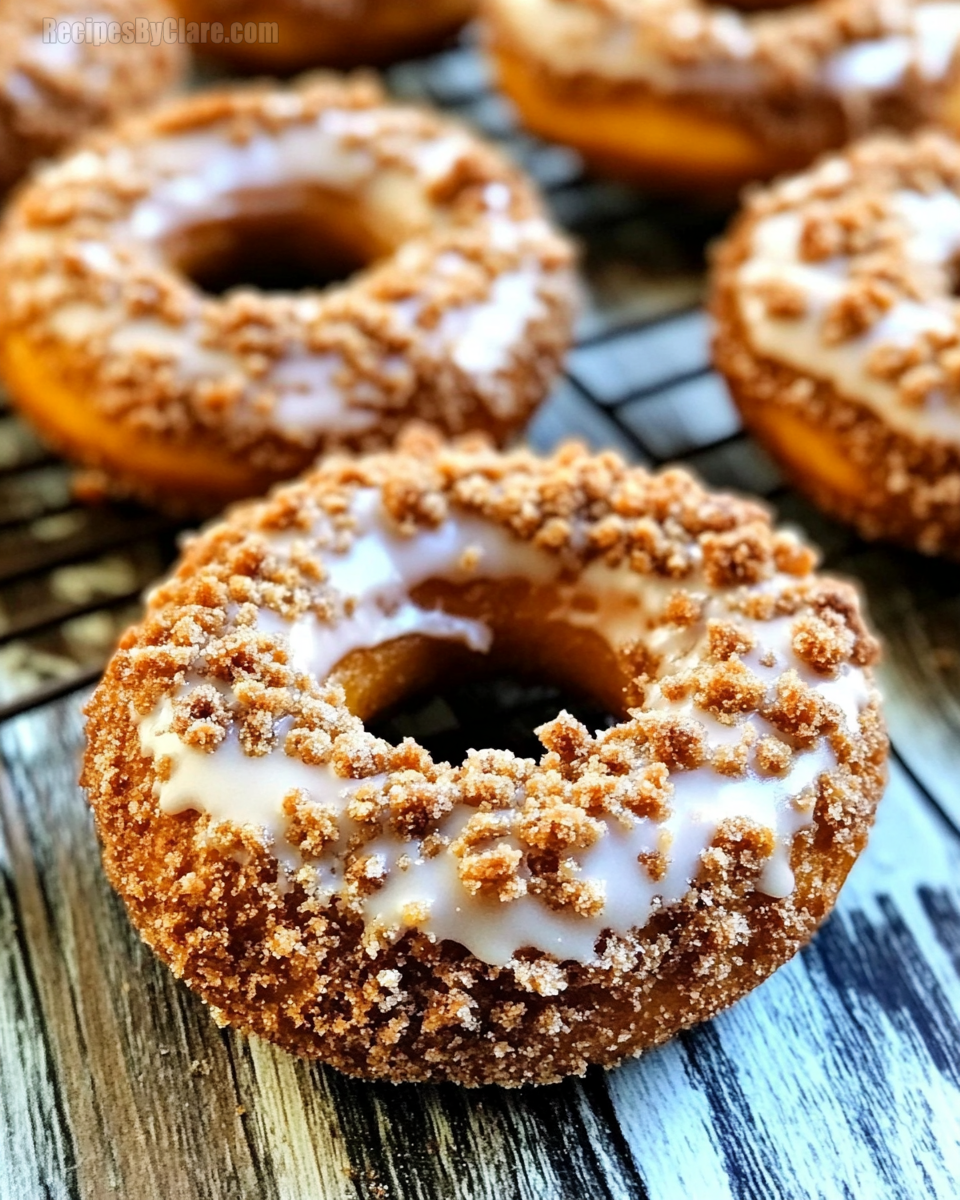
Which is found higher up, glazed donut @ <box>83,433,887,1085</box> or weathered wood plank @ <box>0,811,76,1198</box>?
glazed donut @ <box>83,433,887,1085</box>

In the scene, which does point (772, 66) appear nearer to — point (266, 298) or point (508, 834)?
point (266, 298)

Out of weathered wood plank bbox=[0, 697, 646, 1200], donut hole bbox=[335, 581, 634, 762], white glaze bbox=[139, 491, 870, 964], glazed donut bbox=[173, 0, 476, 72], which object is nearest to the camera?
white glaze bbox=[139, 491, 870, 964]

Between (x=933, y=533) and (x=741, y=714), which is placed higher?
(x=741, y=714)

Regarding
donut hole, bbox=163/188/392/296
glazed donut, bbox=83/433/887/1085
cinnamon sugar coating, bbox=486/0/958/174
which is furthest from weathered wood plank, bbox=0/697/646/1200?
cinnamon sugar coating, bbox=486/0/958/174

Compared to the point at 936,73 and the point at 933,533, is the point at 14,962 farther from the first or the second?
the point at 936,73

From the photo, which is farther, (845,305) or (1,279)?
(1,279)

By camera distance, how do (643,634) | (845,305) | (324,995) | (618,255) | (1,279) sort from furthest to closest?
(618,255)
(1,279)
(845,305)
(643,634)
(324,995)

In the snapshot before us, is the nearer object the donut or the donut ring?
the donut ring

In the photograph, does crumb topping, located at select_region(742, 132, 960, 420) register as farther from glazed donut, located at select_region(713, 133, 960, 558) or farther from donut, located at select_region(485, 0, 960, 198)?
donut, located at select_region(485, 0, 960, 198)

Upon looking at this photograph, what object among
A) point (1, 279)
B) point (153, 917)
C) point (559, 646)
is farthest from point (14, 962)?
point (1, 279)
